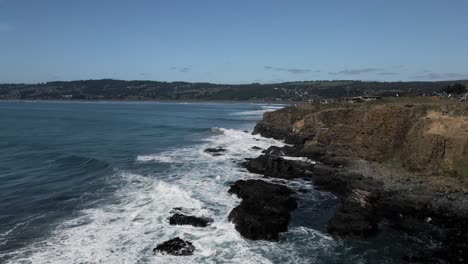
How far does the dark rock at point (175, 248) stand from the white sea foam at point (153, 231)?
1.32 feet

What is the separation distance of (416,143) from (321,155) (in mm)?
10731

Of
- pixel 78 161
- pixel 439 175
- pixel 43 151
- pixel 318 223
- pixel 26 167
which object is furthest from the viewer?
pixel 43 151

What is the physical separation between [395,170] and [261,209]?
50.0ft

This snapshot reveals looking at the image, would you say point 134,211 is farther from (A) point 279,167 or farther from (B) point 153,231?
(A) point 279,167

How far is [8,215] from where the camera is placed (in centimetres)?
2714

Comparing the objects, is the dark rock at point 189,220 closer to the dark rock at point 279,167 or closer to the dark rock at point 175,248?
the dark rock at point 175,248

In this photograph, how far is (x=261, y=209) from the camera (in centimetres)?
2662

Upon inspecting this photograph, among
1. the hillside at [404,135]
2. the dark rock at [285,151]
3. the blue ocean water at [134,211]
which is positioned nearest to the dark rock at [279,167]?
the blue ocean water at [134,211]

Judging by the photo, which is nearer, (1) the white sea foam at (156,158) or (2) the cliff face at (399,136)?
(2) the cliff face at (399,136)

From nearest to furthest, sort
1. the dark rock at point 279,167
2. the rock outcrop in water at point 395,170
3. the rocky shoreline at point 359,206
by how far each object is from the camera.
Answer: the rocky shoreline at point 359,206 → the rock outcrop in water at point 395,170 → the dark rock at point 279,167

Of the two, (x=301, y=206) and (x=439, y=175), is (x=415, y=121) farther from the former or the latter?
(x=301, y=206)

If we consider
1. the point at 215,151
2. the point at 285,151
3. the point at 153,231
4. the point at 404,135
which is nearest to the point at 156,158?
the point at 215,151

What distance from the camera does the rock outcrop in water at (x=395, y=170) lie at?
25.0m

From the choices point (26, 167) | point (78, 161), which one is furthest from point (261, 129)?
point (26, 167)
